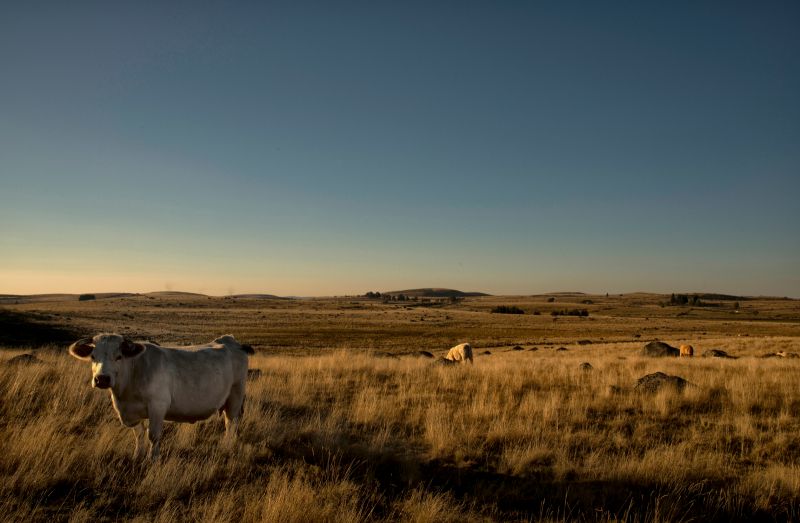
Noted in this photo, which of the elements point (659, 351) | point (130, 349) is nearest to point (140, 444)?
point (130, 349)

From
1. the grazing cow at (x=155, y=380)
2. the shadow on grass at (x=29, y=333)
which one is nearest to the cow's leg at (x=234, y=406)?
the grazing cow at (x=155, y=380)

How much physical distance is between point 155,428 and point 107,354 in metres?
1.17

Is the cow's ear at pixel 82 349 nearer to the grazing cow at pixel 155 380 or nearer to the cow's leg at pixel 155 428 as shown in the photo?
the grazing cow at pixel 155 380

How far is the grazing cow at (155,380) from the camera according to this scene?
18.7 feet

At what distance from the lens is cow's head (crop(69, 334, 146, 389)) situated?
Answer: 550cm

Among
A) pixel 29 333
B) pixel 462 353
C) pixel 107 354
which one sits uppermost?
pixel 107 354

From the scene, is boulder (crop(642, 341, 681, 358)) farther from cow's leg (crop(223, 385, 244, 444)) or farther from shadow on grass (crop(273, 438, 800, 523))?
cow's leg (crop(223, 385, 244, 444))

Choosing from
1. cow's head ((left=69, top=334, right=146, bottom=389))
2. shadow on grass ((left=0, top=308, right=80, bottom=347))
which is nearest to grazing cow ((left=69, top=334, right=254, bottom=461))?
cow's head ((left=69, top=334, right=146, bottom=389))

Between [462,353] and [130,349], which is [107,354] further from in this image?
[462,353]

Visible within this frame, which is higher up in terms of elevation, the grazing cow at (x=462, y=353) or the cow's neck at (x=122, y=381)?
the cow's neck at (x=122, y=381)

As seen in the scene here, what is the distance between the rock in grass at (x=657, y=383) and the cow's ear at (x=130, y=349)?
35.3ft

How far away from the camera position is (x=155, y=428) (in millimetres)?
5945

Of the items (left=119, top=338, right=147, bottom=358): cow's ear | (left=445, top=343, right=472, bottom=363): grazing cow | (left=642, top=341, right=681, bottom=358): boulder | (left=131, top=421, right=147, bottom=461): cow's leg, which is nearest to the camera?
(left=119, top=338, right=147, bottom=358): cow's ear

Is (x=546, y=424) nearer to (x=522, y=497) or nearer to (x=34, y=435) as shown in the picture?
(x=522, y=497)
